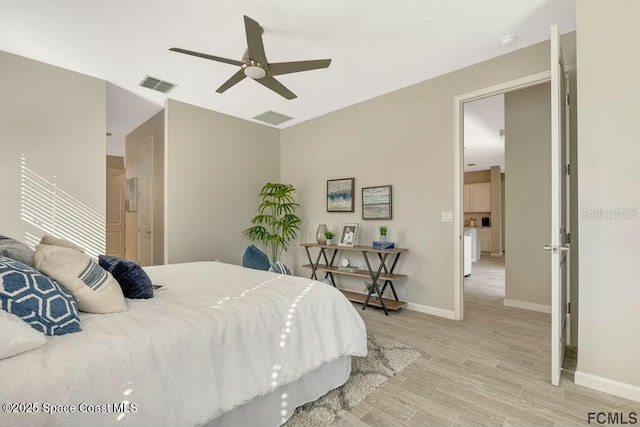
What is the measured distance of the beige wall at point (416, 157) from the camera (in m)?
3.21

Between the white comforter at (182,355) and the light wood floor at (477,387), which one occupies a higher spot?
the white comforter at (182,355)

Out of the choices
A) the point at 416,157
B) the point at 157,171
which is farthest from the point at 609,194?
the point at 157,171

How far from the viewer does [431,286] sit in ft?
11.3

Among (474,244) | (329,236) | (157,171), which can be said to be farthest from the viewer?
(474,244)

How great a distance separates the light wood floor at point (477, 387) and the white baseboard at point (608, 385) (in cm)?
4

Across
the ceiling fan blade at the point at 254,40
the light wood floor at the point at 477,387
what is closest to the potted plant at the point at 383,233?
the light wood floor at the point at 477,387

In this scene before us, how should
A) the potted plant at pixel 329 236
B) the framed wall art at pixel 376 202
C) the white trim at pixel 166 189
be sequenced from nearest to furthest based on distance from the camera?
1. the framed wall art at pixel 376 202
2. the white trim at pixel 166 189
3. the potted plant at pixel 329 236

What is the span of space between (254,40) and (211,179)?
2.65m

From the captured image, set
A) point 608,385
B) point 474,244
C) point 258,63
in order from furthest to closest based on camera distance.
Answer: point 474,244 < point 258,63 < point 608,385

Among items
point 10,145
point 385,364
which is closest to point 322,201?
point 385,364

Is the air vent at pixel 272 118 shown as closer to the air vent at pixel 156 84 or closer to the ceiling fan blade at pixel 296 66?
the air vent at pixel 156 84

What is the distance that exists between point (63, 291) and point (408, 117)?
3.56 metres

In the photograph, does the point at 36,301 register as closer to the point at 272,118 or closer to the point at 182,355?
the point at 182,355

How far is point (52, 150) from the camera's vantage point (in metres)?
3.18
